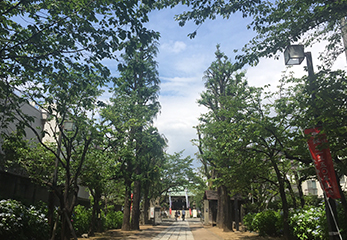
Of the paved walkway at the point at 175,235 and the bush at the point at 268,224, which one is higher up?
the bush at the point at 268,224

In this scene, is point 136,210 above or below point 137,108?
below

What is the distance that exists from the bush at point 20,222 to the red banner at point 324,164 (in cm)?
1051

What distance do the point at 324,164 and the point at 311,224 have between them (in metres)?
5.04

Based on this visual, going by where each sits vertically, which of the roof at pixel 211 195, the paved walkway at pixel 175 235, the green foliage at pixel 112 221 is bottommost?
the paved walkway at pixel 175 235

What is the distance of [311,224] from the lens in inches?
435

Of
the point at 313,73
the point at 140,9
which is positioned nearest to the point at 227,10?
the point at 140,9

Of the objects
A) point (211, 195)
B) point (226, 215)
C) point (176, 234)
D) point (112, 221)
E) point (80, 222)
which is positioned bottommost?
point (176, 234)

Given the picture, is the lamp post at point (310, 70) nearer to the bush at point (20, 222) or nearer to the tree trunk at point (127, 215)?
the bush at point (20, 222)

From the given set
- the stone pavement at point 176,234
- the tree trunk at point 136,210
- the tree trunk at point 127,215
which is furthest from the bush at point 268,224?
the tree trunk at point 136,210

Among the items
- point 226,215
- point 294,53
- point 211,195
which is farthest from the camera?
point 211,195

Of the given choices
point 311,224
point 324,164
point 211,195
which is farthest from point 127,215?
point 324,164

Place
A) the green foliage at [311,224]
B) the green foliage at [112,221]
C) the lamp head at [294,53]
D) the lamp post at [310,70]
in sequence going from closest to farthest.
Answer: the lamp post at [310,70]
the lamp head at [294,53]
the green foliage at [311,224]
the green foliage at [112,221]

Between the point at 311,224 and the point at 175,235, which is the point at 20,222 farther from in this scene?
the point at 175,235

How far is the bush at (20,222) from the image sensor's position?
9969 millimetres
